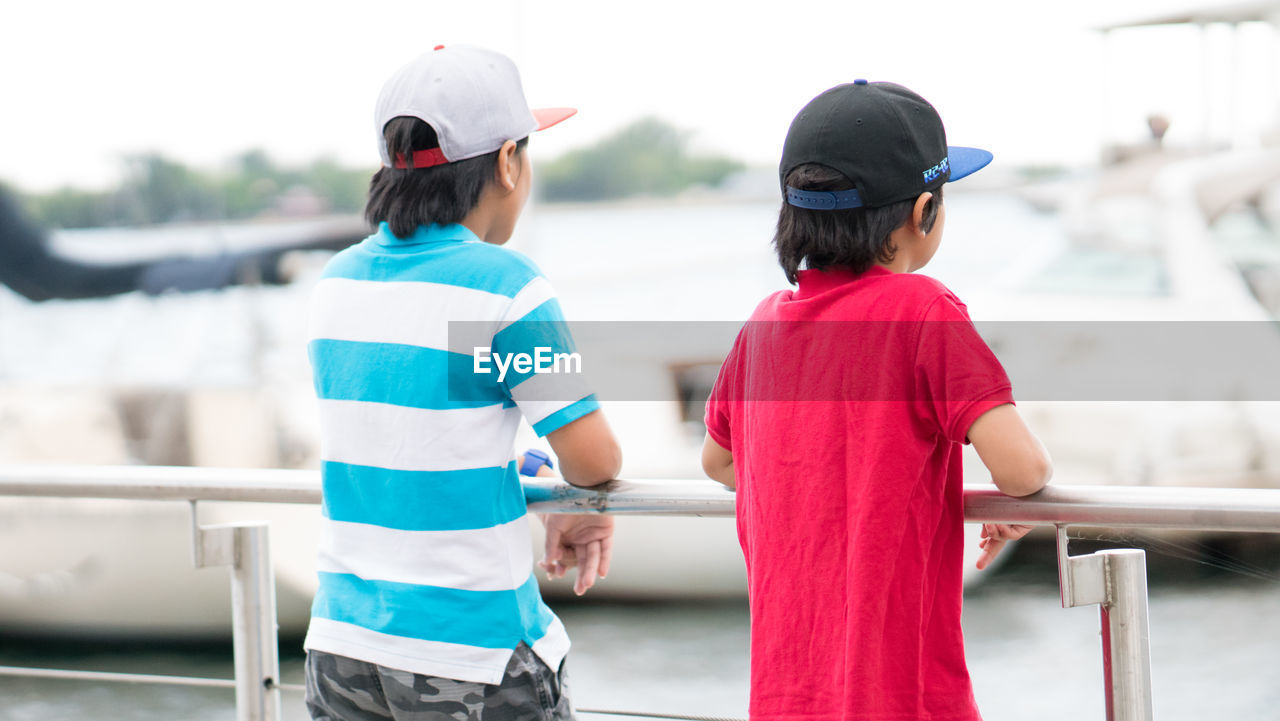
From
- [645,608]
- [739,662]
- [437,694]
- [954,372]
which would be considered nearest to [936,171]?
[954,372]

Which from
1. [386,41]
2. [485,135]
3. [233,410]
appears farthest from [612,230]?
[485,135]

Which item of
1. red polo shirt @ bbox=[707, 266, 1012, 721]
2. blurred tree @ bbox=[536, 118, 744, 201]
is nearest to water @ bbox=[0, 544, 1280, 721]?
blurred tree @ bbox=[536, 118, 744, 201]

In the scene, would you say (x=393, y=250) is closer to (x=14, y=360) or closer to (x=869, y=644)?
(x=869, y=644)

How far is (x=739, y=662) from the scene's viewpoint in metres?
4.75

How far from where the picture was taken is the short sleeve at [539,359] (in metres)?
0.87

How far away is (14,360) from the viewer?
201 inches

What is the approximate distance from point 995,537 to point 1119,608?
114 mm

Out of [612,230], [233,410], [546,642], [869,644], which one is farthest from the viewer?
[612,230]

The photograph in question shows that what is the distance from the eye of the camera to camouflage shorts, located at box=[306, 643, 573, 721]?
89 centimetres

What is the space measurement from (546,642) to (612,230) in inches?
218

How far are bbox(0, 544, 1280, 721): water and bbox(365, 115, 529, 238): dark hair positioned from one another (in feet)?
10.3

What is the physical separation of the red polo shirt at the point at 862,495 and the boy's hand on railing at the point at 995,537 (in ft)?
0.33

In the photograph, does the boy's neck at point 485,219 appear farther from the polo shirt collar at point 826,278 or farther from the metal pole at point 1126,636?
the metal pole at point 1126,636

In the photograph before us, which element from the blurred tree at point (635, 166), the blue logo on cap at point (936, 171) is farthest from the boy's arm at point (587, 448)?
the blurred tree at point (635, 166)
